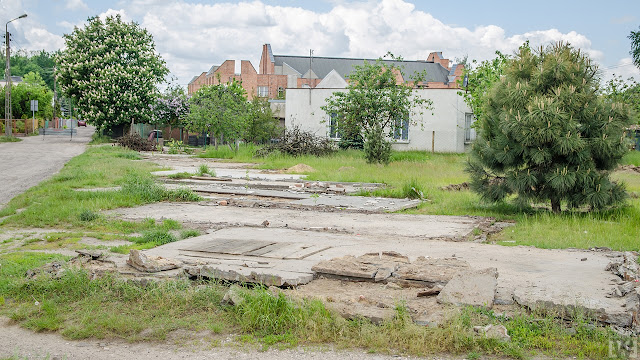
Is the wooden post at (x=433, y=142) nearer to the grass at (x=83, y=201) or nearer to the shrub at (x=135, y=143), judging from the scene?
the shrub at (x=135, y=143)

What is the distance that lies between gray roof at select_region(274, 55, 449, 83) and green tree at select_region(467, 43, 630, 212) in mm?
65138

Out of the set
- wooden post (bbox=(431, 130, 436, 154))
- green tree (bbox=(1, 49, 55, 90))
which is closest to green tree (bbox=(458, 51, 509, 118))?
wooden post (bbox=(431, 130, 436, 154))

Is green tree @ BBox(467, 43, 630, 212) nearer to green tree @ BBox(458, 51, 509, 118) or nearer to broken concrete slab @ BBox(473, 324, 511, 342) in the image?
broken concrete slab @ BBox(473, 324, 511, 342)

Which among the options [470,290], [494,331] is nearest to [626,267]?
[470,290]

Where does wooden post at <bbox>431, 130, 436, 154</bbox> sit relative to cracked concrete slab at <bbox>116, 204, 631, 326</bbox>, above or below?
above

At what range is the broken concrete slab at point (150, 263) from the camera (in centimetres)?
656

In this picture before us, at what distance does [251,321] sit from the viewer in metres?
5.20

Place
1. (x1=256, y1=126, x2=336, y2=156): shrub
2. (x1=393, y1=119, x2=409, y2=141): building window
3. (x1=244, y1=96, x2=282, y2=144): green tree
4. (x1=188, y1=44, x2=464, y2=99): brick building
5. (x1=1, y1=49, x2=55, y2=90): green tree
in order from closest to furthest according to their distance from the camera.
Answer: (x1=256, y1=126, x2=336, y2=156): shrub, (x1=393, y1=119, x2=409, y2=141): building window, (x1=244, y1=96, x2=282, y2=144): green tree, (x1=188, y1=44, x2=464, y2=99): brick building, (x1=1, y1=49, x2=55, y2=90): green tree

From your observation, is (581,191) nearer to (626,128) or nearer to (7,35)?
(626,128)

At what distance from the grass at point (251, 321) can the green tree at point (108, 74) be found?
37.6m

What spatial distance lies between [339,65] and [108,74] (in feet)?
139

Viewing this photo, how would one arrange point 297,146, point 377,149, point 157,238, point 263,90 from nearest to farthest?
point 157,238 < point 377,149 < point 297,146 < point 263,90

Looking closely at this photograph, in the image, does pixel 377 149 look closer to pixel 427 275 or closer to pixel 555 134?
pixel 555 134

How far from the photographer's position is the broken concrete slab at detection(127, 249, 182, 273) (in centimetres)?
656
